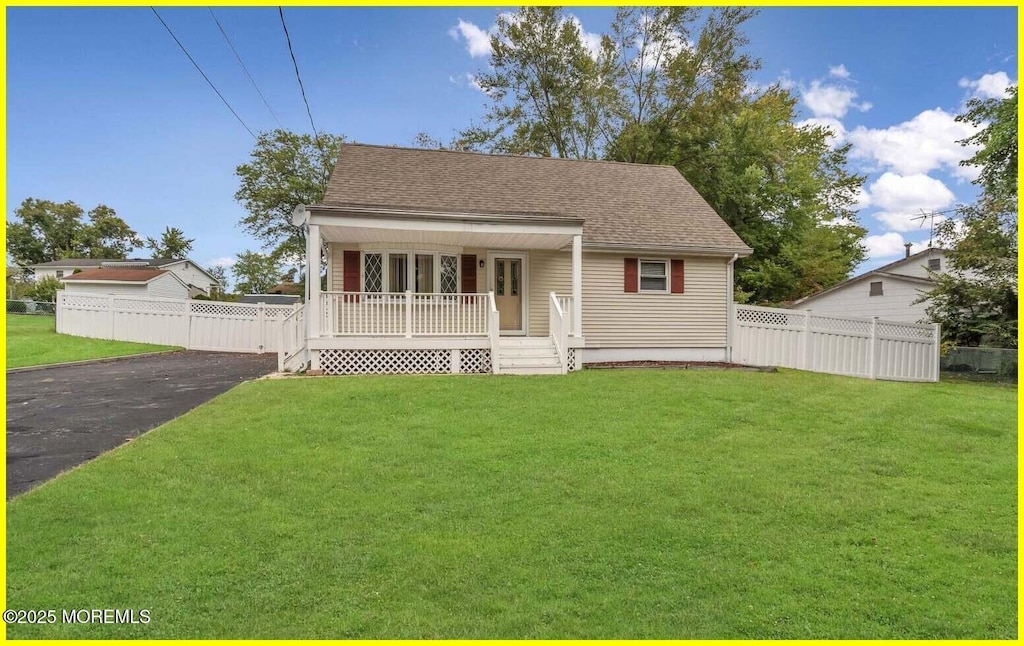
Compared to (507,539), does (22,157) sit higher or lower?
higher

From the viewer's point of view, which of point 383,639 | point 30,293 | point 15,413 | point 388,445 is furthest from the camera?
point 30,293

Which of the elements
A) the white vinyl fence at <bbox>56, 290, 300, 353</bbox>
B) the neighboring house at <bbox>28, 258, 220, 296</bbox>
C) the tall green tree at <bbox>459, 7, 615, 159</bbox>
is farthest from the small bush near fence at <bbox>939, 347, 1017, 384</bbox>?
the neighboring house at <bbox>28, 258, 220, 296</bbox>

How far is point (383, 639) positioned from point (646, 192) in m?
14.8

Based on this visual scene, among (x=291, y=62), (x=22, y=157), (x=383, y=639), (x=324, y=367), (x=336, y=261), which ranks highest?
(x=291, y=62)

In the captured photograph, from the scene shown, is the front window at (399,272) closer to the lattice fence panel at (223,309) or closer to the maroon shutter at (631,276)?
the maroon shutter at (631,276)

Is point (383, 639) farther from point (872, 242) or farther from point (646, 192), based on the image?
point (872, 242)

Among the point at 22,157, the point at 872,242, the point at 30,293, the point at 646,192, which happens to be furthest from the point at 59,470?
the point at 30,293

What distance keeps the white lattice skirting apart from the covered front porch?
2 cm

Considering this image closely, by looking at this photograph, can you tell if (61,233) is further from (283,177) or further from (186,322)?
(186,322)

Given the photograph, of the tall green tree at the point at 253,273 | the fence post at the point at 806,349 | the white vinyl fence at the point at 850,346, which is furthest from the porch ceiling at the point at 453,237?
the tall green tree at the point at 253,273

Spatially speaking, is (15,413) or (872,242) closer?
(15,413)

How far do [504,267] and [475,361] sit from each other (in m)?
2.98

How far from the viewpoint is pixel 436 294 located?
10.6m

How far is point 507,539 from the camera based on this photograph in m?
3.61
